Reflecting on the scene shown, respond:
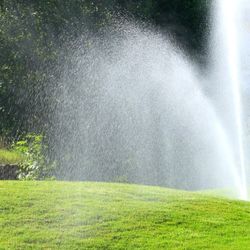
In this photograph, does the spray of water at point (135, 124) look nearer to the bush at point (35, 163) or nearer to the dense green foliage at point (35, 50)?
the bush at point (35, 163)

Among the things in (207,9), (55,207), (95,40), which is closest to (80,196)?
(55,207)

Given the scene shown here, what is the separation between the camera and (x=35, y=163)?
1362 centimetres

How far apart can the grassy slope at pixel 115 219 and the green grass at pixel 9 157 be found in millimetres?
7935

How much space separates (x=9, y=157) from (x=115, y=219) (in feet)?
35.2

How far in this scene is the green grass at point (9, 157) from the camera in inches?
627

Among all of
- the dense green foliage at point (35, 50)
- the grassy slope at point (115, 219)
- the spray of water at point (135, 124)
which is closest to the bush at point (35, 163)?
the spray of water at point (135, 124)

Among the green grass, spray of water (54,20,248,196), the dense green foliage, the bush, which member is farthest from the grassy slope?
the dense green foliage

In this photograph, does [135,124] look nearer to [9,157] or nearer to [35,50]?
[35,50]

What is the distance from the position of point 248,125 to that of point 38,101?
274 inches

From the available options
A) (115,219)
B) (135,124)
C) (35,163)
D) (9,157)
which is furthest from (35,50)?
(115,219)

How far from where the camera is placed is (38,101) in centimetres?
1645

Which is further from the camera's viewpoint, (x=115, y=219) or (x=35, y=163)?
(x=35, y=163)

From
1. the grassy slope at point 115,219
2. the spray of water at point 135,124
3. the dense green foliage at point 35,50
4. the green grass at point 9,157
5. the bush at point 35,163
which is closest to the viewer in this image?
the grassy slope at point 115,219

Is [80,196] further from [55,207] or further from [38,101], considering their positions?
[38,101]
